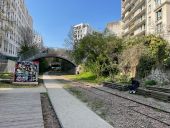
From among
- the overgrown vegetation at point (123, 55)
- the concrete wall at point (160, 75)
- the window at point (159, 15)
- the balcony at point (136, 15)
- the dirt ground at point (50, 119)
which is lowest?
the dirt ground at point (50, 119)

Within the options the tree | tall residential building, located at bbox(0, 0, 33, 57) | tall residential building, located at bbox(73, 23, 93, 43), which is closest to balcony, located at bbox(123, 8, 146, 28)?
tall residential building, located at bbox(73, 23, 93, 43)

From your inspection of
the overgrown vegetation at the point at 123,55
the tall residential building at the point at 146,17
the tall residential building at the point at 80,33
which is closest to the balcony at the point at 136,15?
the tall residential building at the point at 146,17

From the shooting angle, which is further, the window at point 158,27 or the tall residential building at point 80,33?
the tall residential building at point 80,33

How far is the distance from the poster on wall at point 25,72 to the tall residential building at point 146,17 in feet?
60.8

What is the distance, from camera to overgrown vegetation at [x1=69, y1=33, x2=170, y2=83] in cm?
3161

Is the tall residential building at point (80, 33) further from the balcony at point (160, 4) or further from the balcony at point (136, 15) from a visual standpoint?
the balcony at point (160, 4)

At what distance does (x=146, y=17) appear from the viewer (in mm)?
67062

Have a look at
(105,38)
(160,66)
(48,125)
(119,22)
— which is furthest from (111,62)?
(119,22)

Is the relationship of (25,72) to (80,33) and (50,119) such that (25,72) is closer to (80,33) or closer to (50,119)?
(50,119)

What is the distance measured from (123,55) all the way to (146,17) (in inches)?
1283

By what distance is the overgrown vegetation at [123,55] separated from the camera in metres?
31.6

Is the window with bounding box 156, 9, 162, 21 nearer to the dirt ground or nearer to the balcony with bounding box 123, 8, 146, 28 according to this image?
the balcony with bounding box 123, 8, 146, 28

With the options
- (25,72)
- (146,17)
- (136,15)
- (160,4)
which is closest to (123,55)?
(25,72)

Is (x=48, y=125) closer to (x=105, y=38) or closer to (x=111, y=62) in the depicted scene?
(x=111, y=62)
